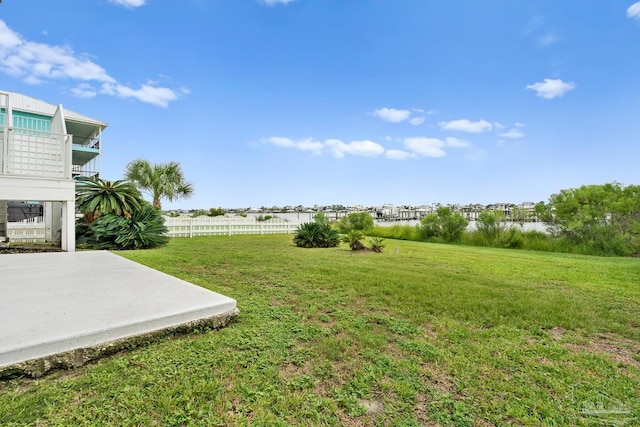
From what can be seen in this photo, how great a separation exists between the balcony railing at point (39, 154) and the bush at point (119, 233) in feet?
5.18

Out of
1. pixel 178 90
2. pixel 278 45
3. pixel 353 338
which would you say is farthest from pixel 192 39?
pixel 353 338

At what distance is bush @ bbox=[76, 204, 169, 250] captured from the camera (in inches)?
316

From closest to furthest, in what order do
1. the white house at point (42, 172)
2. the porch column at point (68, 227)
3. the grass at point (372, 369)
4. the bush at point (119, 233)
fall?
the grass at point (372, 369) < the white house at point (42, 172) < the porch column at point (68, 227) < the bush at point (119, 233)

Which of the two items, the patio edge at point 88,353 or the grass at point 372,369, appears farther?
the patio edge at point 88,353

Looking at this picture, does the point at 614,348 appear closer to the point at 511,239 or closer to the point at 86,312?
the point at 86,312

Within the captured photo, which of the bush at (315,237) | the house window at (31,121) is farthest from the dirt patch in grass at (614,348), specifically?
the house window at (31,121)

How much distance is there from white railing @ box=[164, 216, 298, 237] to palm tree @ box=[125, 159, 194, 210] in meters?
5.07

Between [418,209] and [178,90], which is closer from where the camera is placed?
[178,90]

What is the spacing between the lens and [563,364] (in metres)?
2.12

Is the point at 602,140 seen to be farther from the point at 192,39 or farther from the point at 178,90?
the point at 178,90

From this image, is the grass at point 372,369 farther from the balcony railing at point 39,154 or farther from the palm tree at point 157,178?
the palm tree at point 157,178

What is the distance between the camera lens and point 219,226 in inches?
538

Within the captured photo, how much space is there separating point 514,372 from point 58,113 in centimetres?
1220

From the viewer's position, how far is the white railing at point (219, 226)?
493 inches
